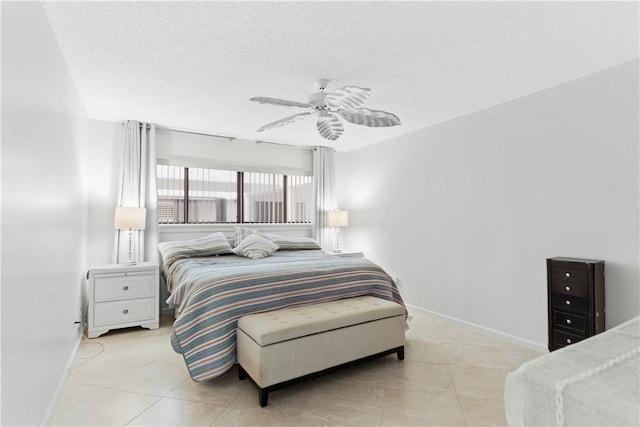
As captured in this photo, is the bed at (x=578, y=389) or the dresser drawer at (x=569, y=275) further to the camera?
the dresser drawer at (x=569, y=275)

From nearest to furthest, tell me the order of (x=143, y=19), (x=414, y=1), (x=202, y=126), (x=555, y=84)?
1. (x=414, y=1)
2. (x=143, y=19)
3. (x=555, y=84)
4. (x=202, y=126)

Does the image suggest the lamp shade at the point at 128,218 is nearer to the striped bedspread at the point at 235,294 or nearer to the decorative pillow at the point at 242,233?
the striped bedspread at the point at 235,294

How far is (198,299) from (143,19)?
184 cm

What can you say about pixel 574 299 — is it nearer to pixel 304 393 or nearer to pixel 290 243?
pixel 304 393

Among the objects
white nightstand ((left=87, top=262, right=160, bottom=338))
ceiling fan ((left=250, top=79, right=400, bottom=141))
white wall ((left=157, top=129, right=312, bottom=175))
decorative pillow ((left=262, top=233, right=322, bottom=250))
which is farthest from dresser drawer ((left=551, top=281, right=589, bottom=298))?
white nightstand ((left=87, top=262, right=160, bottom=338))

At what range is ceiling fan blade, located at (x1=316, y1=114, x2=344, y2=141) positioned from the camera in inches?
113

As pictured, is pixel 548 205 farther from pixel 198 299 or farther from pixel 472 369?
pixel 198 299

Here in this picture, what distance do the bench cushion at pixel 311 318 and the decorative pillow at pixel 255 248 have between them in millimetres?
1389

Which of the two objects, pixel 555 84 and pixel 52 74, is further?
pixel 555 84

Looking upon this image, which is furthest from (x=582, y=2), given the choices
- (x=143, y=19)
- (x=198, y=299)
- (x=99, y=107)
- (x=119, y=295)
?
(x=119, y=295)

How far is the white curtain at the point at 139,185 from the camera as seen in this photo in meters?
3.94

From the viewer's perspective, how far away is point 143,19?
196 centimetres

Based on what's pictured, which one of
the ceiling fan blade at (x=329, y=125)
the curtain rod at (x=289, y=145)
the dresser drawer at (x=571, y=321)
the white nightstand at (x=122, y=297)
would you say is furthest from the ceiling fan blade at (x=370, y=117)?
the white nightstand at (x=122, y=297)

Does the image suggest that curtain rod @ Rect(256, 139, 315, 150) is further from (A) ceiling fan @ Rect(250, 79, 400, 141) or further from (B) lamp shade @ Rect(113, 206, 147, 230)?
(A) ceiling fan @ Rect(250, 79, 400, 141)
